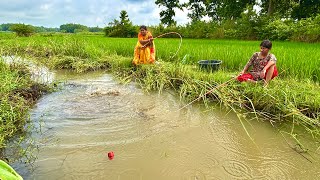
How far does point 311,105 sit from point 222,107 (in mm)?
1065

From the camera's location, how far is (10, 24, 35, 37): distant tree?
1894cm

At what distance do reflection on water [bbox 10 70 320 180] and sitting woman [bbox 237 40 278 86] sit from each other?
0.79m

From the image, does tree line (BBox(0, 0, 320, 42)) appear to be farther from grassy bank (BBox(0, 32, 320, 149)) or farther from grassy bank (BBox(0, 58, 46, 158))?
grassy bank (BBox(0, 58, 46, 158))

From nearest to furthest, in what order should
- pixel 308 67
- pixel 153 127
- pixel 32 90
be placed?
pixel 153 127 < pixel 32 90 < pixel 308 67

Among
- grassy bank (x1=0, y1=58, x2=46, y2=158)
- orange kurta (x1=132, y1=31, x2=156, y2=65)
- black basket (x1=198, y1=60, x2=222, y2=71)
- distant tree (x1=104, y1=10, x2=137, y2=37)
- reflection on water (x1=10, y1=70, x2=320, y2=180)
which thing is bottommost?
reflection on water (x1=10, y1=70, x2=320, y2=180)

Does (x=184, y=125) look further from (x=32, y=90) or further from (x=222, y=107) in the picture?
(x=32, y=90)

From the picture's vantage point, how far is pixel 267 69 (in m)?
3.89

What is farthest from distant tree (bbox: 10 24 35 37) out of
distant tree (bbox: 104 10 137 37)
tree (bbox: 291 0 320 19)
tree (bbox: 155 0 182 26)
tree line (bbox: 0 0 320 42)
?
tree (bbox: 291 0 320 19)

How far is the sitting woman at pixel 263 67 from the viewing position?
3855 millimetres

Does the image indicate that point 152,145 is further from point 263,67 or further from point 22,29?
point 22,29

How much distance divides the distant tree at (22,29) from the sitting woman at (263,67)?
18678mm

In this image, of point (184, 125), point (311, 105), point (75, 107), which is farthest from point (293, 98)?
point (75, 107)

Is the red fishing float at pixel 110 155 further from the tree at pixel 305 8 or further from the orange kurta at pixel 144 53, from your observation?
the tree at pixel 305 8

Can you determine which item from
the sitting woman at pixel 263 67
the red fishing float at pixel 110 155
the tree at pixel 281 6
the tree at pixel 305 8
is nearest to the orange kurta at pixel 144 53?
the sitting woman at pixel 263 67
